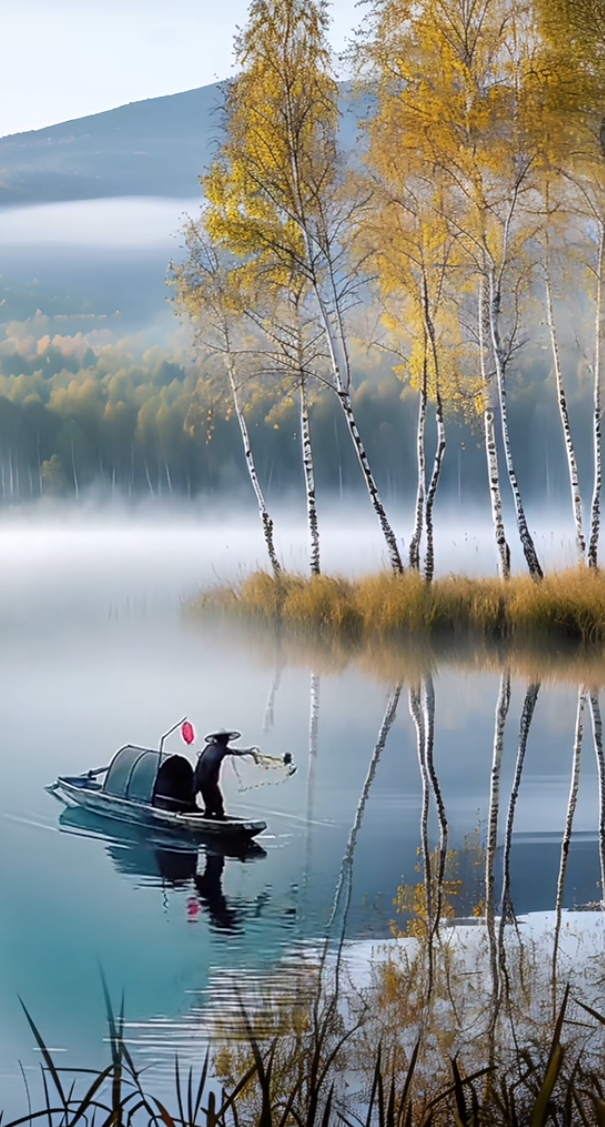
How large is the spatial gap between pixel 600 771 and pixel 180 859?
1431mm

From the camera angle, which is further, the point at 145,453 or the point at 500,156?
the point at 145,453

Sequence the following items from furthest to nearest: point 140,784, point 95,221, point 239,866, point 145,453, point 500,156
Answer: point 145,453, point 95,221, point 500,156, point 140,784, point 239,866

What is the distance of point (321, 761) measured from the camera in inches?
172

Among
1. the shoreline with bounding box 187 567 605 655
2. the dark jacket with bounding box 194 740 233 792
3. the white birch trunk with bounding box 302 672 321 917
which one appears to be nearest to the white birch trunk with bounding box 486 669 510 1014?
the white birch trunk with bounding box 302 672 321 917

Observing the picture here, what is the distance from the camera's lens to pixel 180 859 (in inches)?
131

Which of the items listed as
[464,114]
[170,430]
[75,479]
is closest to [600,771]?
[464,114]

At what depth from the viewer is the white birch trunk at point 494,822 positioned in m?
2.47

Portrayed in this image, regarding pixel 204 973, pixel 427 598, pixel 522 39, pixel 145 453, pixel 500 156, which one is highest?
pixel 522 39

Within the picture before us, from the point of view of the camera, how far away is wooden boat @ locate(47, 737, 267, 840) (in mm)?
3467

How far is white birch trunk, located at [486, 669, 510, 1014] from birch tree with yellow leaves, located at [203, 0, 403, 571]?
2.60 meters

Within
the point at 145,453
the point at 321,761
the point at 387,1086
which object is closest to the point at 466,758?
the point at 321,761

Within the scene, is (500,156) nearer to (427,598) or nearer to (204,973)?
(427,598)

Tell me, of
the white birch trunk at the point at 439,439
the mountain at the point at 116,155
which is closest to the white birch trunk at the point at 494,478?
the white birch trunk at the point at 439,439

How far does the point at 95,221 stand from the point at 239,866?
1012 centimetres
